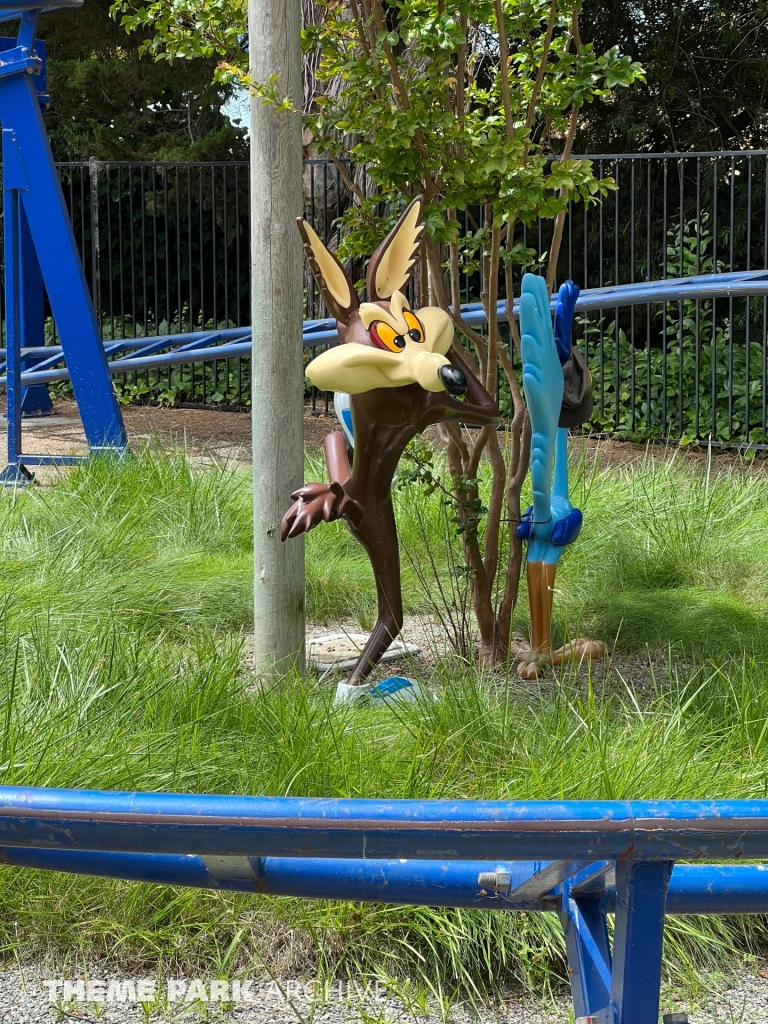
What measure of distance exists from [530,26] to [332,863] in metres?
3.27

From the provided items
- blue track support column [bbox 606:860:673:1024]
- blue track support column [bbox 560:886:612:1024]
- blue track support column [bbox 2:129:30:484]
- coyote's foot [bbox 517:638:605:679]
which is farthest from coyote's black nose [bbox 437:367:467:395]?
blue track support column [bbox 2:129:30:484]

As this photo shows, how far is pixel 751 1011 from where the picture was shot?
2299mm

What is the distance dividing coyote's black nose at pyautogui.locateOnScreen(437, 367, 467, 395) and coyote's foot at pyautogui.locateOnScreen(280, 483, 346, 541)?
0.52 metres

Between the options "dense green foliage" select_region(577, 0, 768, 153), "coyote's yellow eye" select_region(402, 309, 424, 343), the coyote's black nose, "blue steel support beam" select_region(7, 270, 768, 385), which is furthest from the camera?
"dense green foliage" select_region(577, 0, 768, 153)

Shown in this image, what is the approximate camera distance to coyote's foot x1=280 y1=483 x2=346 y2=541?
11.0 feet

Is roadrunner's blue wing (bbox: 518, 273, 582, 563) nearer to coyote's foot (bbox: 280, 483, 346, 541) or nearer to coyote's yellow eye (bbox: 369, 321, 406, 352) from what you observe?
coyote's yellow eye (bbox: 369, 321, 406, 352)

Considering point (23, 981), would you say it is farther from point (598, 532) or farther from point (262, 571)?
point (598, 532)

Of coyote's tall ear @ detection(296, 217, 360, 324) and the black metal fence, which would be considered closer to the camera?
coyote's tall ear @ detection(296, 217, 360, 324)

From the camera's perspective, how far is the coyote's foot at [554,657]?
3.85 meters

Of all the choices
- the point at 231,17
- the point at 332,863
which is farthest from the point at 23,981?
the point at 231,17

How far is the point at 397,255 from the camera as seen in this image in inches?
136

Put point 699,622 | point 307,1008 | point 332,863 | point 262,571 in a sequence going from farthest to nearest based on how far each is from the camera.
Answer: point 699,622
point 262,571
point 307,1008
point 332,863

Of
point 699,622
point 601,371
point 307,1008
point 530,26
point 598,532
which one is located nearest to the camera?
point 307,1008

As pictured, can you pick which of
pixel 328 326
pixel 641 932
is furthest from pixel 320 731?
pixel 328 326
